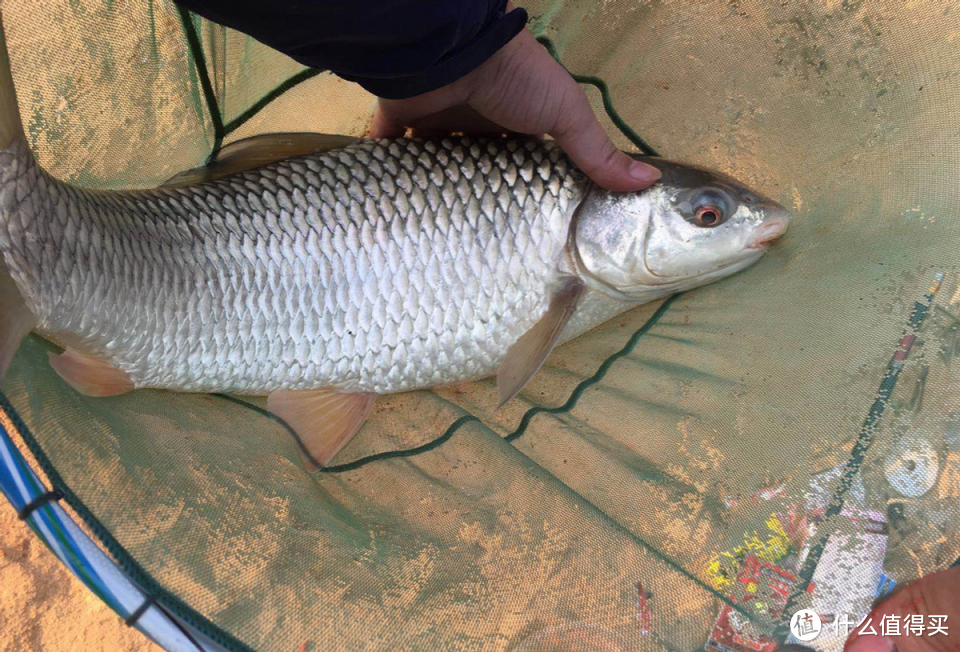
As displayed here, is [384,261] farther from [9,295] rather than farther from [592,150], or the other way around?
[9,295]

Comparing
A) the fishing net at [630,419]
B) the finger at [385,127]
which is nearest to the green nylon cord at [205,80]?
the fishing net at [630,419]

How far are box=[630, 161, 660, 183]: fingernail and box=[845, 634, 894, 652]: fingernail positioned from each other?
3.10ft

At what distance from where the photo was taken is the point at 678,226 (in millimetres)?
1472

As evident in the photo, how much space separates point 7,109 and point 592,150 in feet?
3.31

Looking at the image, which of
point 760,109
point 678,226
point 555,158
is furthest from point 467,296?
point 760,109

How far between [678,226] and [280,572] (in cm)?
106

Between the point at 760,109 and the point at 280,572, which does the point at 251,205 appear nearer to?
the point at 280,572

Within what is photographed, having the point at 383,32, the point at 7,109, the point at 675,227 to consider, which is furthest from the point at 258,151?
the point at 675,227

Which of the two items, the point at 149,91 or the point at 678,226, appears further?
the point at 149,91

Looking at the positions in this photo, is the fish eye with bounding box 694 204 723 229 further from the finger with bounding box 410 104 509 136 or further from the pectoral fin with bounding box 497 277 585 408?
the finger with bounding box 410 104 509 136

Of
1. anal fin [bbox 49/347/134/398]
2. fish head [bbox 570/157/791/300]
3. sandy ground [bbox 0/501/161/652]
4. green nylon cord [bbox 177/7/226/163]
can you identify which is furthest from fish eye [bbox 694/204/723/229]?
sandy ground [bbox 0/501/161/652]

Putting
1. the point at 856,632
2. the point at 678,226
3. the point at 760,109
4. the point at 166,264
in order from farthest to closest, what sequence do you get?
the point at 760,109 < the point at 678,226 < the point at 166,264 < the point at 856,632

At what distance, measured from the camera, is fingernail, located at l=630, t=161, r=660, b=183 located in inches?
56.2

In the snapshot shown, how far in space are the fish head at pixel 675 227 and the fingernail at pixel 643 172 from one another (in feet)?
0.09
